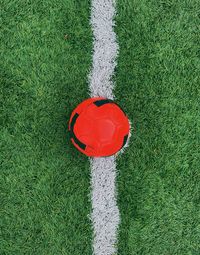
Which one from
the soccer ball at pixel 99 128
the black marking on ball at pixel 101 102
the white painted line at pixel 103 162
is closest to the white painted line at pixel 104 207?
the white painted line at pixel 103 162

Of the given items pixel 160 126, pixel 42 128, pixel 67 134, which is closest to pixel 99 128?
pixel 67 134

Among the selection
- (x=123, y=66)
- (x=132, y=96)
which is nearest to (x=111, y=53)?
(x=123, y=66)

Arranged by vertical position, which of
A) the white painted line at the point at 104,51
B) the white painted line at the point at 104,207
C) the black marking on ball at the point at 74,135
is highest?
the white painted line at the point at 104,51

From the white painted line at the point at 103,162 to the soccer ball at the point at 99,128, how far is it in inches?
9.7

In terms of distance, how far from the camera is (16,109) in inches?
127

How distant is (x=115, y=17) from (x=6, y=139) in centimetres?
124

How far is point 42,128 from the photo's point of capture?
3.26 m

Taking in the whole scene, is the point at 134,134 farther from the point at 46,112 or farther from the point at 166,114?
the point at 46,112

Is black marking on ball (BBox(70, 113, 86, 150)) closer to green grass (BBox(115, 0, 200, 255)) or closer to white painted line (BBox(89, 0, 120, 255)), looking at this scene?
white painted line (BBox(89, 0, 120, 255))

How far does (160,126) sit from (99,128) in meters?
0.68

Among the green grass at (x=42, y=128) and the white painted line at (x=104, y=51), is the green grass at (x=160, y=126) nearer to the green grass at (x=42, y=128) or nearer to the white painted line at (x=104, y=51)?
the white painted line at (x=104, y=51)

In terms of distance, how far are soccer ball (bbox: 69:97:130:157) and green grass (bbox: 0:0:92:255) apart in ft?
0.83

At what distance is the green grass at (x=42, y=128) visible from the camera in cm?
321

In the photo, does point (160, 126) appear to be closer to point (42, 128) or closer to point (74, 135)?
point (74, 135)
